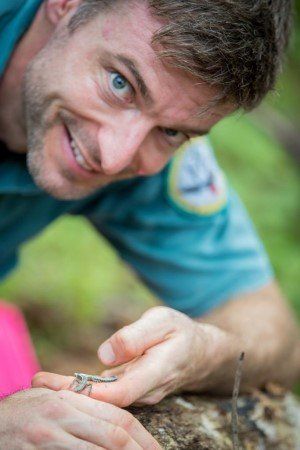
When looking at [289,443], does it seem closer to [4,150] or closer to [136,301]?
[4,150]

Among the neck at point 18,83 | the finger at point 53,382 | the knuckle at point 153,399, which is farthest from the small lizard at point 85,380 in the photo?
the neck at point 18,83

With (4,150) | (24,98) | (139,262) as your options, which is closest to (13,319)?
(139,262)

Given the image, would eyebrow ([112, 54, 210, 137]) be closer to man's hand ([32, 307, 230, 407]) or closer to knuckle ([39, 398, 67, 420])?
man's hand ([32, 307, 230, 407])

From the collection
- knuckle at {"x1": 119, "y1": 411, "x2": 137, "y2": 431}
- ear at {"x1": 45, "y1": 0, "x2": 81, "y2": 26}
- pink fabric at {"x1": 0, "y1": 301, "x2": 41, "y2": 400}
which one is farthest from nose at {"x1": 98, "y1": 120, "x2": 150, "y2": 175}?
pink fabric at {"x1": 0, "y1": 301, "x2": 41, "y2": 400}

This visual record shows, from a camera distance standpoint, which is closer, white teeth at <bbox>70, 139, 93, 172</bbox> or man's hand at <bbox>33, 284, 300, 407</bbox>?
man's hand at <bbox>33, 284, 300, 407</bbox>

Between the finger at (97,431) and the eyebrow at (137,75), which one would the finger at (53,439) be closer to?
the finger at (97,431)

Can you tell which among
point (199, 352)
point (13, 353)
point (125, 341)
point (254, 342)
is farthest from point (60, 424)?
point (13, 353)
